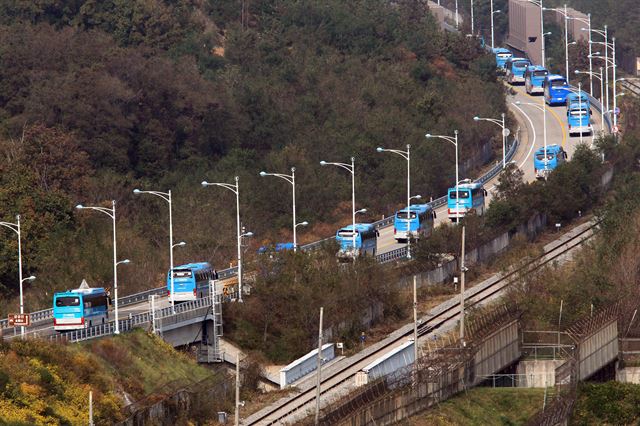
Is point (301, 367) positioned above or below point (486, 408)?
above

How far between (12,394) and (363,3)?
124740 mm

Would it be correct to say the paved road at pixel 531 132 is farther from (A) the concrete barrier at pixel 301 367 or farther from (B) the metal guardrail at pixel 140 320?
(A) the concrete barrier at pixel 301 367

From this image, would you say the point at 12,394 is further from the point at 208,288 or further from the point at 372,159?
the point at 372,159

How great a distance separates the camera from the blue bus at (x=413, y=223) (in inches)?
4390

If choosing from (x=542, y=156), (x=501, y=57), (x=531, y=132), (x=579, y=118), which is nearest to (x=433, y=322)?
(x=542, y=156)

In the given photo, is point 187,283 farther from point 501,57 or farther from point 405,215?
point 501,57

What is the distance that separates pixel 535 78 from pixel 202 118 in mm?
42973

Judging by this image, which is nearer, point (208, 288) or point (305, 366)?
point (305, 366)

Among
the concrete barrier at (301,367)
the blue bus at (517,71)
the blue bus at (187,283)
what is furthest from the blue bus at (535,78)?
the concrete barrier at (301,367)

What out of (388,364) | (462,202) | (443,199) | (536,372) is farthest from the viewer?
(443,199)

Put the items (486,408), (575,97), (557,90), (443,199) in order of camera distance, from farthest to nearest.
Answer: (557,90) < (575,97) < (443,199) < (486,408)

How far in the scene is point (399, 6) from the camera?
→ 19825 centimetres

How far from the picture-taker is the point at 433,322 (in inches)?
3762

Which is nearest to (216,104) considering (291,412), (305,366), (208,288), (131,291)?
(131,291)
